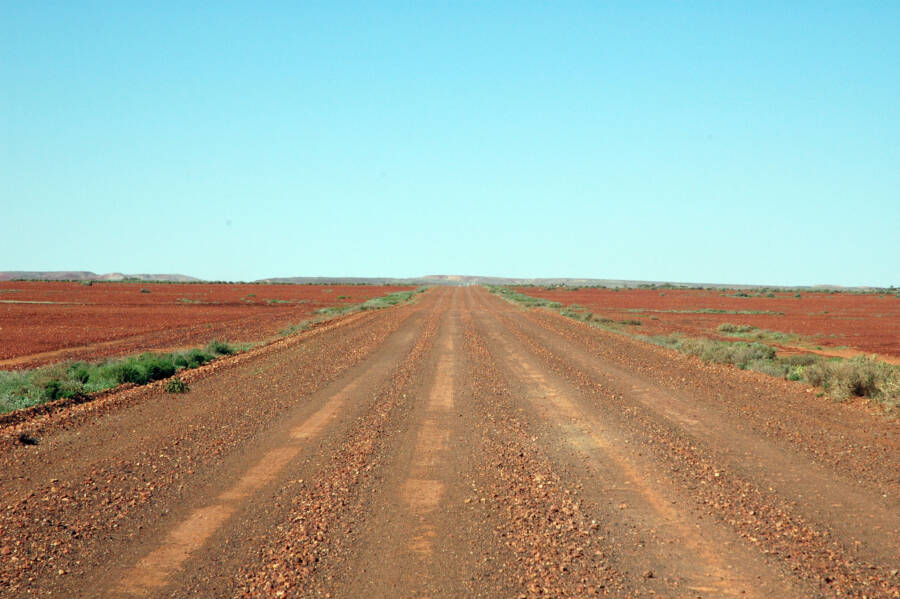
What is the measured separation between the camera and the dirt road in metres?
5.42

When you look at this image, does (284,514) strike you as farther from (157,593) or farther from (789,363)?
(789,363)

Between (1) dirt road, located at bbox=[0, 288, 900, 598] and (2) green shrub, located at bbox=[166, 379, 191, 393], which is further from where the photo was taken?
(2) green shrub, located at bbox=[166, 379, 191, 393]

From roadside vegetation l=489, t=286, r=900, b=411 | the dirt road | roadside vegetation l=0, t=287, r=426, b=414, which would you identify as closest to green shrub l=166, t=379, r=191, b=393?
roadside vegetation l=0, t=287, r=426, b=414

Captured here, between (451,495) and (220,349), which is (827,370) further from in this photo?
(220,349)

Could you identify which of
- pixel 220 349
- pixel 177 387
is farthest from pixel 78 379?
pixel 220 349

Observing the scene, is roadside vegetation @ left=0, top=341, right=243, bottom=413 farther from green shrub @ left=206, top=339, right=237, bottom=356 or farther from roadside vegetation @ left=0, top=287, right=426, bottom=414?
green shrub @ left=206, top=339, right=237, bottom=356

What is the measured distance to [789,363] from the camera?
20.6m

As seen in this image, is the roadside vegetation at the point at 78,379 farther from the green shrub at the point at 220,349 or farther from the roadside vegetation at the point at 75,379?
the green shrub at the point at 220,349

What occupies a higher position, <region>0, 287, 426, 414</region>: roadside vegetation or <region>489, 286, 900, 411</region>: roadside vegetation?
<region>489, 286, 900, 411</region>: roadside vegetation

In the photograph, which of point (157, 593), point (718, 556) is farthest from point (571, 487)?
point (157, 593)

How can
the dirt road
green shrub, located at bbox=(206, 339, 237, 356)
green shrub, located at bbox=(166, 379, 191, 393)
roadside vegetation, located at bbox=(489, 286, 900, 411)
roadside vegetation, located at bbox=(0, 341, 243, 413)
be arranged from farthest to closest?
1. green shrub, located at bbox=(206, 339, 237, 356)
2. green shrub, located at bbox=(166, 379, 191, 393)
3. roadside vegetation, located at bbox=(489, 286, 900, 411)
4. roadside vegetation, located at bbox=(0, 341, 243, 413)
5. the dirt road

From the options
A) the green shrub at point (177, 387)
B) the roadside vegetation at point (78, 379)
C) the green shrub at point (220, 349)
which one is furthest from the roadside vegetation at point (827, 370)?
the green shrub at point (220, 349)

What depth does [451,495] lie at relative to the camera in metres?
7.49

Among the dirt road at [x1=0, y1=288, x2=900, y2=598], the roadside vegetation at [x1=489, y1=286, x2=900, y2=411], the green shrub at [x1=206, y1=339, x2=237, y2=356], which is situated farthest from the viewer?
the green shrub at [x1=206, y1=339, x2=237, y2=356]
